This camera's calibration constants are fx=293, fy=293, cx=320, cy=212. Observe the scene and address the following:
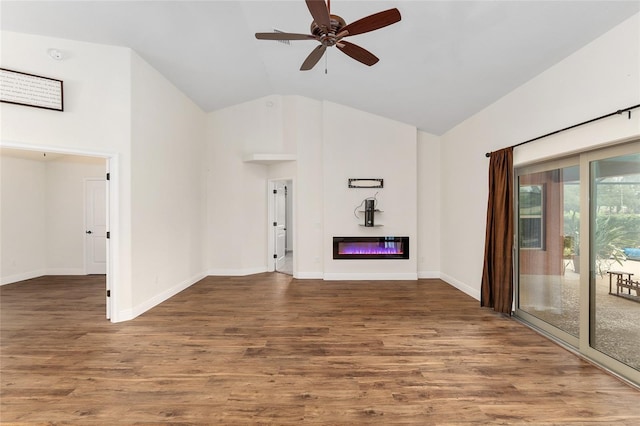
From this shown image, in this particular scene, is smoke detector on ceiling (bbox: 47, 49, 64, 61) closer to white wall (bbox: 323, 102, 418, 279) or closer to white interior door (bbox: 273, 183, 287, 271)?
white wall (bbox: 323, 102, 418, 279)

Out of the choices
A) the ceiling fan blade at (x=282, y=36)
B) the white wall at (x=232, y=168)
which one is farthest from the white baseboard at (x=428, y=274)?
the ceiling fan blade at (x=282, y=36)

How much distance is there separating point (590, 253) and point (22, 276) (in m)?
9.46

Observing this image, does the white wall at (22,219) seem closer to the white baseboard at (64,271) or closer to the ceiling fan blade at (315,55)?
the white baseboard at (64,271)

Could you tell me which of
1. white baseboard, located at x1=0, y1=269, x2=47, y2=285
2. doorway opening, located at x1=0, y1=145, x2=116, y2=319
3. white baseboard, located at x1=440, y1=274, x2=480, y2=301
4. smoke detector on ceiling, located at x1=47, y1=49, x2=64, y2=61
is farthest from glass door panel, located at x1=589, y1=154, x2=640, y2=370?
white baseboard, located at x1=0, y1=269, x2=47, y2=285

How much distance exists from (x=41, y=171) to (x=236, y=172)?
4243mm

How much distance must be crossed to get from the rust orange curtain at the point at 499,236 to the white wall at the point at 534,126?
242 millimetres

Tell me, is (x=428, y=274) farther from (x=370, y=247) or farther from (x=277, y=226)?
(x=277, y=226)

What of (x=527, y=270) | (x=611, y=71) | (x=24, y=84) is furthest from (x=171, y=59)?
(x=527, y=270)

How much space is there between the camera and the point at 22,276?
6.11 meters

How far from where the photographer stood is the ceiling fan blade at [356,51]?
2760 millimetres

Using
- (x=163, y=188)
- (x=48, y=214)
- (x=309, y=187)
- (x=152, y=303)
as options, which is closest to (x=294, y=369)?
(x=152, y=303)

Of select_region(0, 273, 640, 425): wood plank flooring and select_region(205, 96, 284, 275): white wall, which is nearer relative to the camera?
select_region(0, 273, 640, 425): wood plank flooring

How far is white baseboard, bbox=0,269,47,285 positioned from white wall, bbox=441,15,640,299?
8752 mm

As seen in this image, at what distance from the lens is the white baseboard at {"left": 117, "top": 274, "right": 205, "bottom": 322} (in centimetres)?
387
